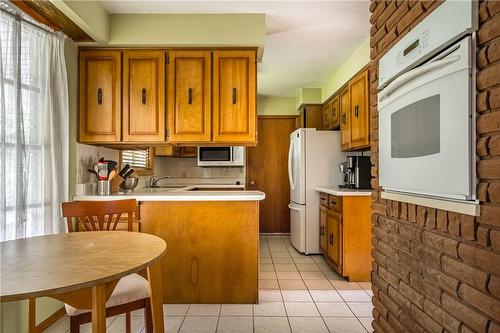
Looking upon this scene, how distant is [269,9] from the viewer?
2.64 m

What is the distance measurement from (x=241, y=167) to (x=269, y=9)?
9.79ft

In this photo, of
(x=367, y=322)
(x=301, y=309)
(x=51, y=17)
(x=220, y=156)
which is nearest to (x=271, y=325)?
(x=301, y=309)

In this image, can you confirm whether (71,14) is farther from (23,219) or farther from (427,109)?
(427,109)

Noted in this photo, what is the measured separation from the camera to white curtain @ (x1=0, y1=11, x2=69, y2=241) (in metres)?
1.92

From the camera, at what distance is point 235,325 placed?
227 cm

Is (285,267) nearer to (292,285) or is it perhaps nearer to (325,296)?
(292,285)

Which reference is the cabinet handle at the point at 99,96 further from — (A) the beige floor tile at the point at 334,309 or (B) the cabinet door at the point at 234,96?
(A) the beige floor tile at the point at 334,309

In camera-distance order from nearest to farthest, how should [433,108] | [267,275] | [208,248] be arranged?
[433,108] → [208,248] → [267,275]

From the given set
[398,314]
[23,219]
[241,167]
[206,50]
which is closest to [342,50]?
[206,50]

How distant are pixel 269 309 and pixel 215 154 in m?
2.72

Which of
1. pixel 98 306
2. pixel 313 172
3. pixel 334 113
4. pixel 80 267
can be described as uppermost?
pixel 334 113

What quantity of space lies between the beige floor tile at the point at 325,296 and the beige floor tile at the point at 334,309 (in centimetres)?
7

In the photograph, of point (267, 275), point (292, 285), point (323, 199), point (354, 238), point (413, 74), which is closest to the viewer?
point (413, 74)

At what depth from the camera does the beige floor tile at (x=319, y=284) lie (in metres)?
3.03
